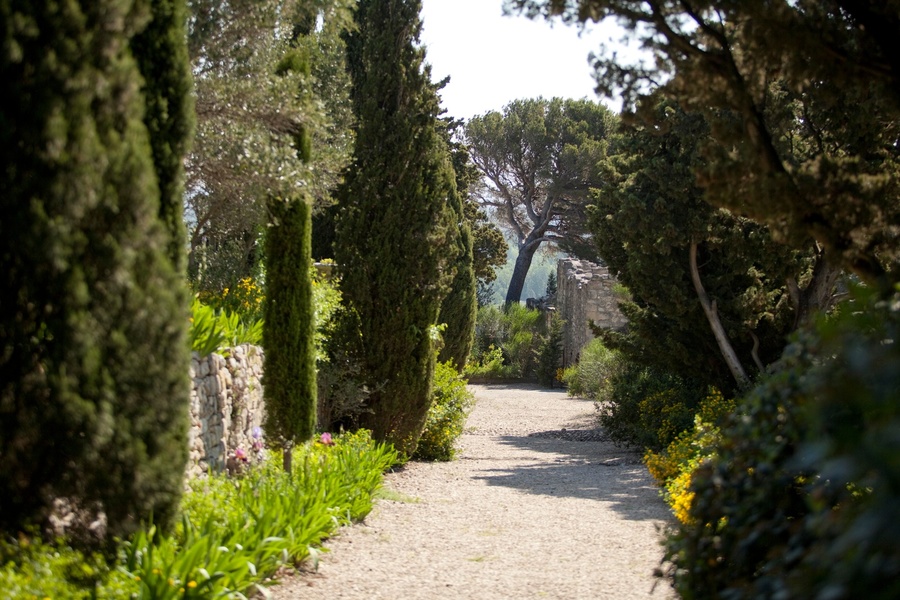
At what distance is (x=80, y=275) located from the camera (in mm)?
3410

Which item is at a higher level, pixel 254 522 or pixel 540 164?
pixel 540 164

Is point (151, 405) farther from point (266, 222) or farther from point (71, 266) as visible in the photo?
point (266, 222)

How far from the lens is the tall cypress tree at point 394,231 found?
29.8ft

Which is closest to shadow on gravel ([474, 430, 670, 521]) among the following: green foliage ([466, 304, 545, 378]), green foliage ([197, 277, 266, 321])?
green foliage ([197, 277, 266, 321])

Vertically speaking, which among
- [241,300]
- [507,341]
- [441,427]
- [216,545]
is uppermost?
[241,300]

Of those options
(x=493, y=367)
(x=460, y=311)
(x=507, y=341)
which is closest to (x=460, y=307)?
(x=460, y=311)

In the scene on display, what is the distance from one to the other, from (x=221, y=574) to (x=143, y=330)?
117 cm

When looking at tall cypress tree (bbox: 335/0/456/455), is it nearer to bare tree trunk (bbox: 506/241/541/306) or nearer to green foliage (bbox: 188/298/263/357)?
green foliage (bbox: 188/298/263/357)

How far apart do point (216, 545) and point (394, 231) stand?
220 inches

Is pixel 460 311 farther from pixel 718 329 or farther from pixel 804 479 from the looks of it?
pixel 804 479

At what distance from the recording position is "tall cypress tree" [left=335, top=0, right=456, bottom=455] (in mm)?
9086

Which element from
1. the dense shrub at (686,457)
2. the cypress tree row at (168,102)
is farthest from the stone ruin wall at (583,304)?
the cypress tree row at (168,102)

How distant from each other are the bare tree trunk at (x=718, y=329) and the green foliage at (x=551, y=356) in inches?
491

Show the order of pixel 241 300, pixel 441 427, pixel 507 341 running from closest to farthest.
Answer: pixel 241 300
pixel 441 427
pixel 507 341
